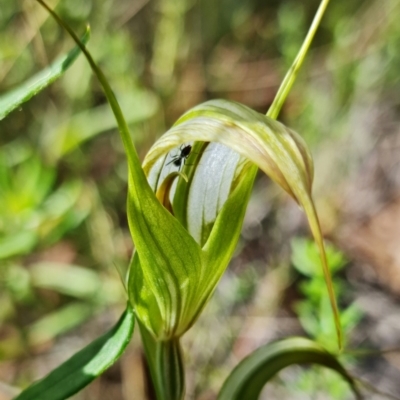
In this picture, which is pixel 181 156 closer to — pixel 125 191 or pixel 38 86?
pixel 38 86

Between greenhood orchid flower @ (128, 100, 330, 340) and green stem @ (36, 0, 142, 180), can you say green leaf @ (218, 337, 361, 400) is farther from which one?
green stem @ (36, 0, 142, 180)

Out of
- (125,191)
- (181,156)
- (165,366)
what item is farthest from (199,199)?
(125,191)

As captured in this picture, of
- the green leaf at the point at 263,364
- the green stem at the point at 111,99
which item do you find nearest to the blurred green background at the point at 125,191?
the green leaf at the point at 263,364

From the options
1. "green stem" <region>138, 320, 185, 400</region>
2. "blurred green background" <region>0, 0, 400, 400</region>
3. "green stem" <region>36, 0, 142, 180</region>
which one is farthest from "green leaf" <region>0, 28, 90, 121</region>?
"blurred green background" <region>0, 0, 400, 400</region>

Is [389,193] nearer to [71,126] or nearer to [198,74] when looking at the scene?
[198,74]

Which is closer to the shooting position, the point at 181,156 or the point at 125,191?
the point at 181,156

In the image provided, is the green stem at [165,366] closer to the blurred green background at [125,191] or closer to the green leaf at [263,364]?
the green leaf at [263,364]
